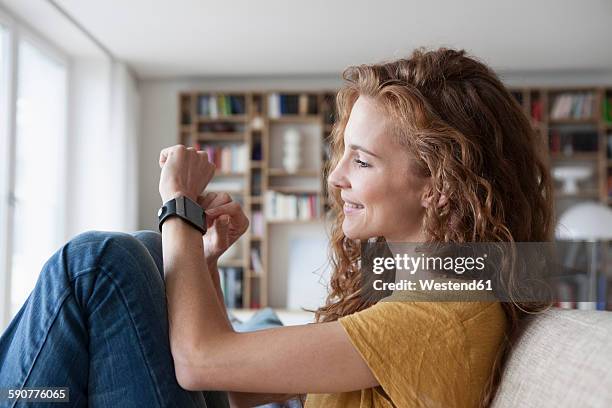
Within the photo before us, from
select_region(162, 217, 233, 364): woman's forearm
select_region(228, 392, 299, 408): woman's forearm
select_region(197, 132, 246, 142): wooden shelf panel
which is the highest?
select_region(197, 132, 246, 142): wooden shelf panel

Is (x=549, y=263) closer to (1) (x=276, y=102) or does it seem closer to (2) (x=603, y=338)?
(2) (x=603, y=338)

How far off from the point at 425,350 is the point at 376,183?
318 mm

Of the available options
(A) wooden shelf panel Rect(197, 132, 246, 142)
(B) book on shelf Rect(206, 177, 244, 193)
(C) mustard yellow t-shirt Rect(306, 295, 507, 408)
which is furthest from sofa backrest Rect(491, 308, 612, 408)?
(A) wooden shelf panel Rect(197, 132, 246, 142)

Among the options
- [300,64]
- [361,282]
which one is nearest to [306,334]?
[361,282]

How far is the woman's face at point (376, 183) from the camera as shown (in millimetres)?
1063

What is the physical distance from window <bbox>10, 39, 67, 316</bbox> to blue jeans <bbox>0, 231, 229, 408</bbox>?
360cm

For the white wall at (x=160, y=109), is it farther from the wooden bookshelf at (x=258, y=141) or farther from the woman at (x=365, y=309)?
the woman at (x=365, y=309)

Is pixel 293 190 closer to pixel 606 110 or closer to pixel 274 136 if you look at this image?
pixel 274 136

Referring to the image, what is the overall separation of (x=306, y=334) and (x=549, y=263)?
0.49 m

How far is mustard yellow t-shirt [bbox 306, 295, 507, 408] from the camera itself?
2.88ft

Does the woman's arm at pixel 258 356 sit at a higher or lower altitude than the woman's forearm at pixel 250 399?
higher

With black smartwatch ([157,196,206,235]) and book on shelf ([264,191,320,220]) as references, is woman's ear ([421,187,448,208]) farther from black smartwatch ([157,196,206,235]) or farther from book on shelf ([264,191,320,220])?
book on shelf ([264,191,320,220])

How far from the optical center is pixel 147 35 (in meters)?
4.95

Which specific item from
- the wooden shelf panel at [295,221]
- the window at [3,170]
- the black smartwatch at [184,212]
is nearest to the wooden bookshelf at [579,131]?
the wooden shelf panel at [295,221]
